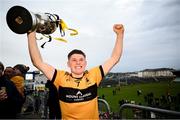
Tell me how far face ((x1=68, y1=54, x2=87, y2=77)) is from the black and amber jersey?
59 mm

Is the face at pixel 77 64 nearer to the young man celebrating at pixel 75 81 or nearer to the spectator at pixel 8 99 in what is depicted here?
the young man celebrating at pixel 75 81

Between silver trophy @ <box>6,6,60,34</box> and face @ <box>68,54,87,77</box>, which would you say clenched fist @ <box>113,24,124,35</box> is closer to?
face @ <box>68,54,87,77</box>

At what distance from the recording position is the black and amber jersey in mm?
2676

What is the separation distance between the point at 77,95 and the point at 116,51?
0.70 meters

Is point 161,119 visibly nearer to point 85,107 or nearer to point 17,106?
point 85,107

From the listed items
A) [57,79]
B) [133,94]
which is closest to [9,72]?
[57,79]

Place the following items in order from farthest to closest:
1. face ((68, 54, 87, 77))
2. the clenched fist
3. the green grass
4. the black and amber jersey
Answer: the green grass → the clenched fist → face ((68, 54, 87, 77)) → the black and amber jersey

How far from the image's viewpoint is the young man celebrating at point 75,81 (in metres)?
2.68

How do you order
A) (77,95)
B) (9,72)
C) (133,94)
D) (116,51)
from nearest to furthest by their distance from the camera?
(77,95) < (116,51) < (9,72) < (133,94)

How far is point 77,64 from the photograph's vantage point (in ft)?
9.23

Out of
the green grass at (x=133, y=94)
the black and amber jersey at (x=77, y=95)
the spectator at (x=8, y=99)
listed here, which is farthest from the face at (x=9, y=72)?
the green grass at (x=133, y=94)

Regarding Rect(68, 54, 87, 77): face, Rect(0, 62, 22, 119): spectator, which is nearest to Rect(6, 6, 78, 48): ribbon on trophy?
Rect(68, 54, 87, 77): face

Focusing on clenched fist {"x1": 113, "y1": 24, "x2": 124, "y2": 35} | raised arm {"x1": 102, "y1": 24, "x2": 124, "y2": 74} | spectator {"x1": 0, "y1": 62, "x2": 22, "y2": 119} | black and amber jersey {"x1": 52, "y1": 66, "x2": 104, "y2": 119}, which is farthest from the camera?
spectator {"x1": 0, "y1": 62, "x2": 22, "y2": 119}

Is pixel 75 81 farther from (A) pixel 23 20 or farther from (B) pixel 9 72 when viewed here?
(B) pixel 9 72
